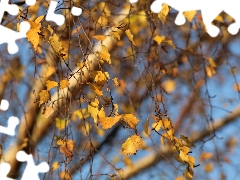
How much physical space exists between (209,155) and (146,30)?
0.93 metres

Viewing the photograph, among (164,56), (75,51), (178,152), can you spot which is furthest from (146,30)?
(178,152)

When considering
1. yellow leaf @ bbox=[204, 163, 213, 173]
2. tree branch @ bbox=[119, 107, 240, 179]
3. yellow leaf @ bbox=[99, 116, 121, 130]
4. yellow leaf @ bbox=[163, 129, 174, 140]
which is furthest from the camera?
yellow leaf @ bbox=[204, 163, 213, 173]

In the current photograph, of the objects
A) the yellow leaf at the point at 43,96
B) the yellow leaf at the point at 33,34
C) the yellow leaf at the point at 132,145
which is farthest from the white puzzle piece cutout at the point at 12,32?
the yellow leaf at the point at 132,145

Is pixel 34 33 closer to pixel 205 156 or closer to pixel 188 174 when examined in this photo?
pixel 188 174

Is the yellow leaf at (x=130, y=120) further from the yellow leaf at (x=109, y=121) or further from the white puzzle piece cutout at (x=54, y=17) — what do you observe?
the white puzzle piece cutout at (x=54, y=17)

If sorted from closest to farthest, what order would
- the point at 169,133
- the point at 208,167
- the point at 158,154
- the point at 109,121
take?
the point at 109,121
the point at 169,133
the point at 158,154
the point at 208,167

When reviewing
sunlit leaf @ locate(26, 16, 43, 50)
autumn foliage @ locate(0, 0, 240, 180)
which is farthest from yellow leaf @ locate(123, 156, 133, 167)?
sunlit leaf @ locate(26, 16, 43, 50)

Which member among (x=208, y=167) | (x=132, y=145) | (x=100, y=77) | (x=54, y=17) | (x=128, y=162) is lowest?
(x=132, y=145)

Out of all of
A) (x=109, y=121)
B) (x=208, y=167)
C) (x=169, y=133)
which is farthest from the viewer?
(x=208, y=167)

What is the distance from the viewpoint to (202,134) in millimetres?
2674

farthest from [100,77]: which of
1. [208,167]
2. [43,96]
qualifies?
[208,167]

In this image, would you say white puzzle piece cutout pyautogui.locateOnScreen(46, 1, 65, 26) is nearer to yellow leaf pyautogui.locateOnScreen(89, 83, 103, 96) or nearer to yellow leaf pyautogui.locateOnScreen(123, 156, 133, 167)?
yellow leaf pyautogui.locateOnScreen(89, 83, 103, 96)

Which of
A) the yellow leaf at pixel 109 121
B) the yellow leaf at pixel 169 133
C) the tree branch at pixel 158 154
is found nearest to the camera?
the yellow leaf at pixel 109 121

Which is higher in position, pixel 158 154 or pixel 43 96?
pixel 158 154
